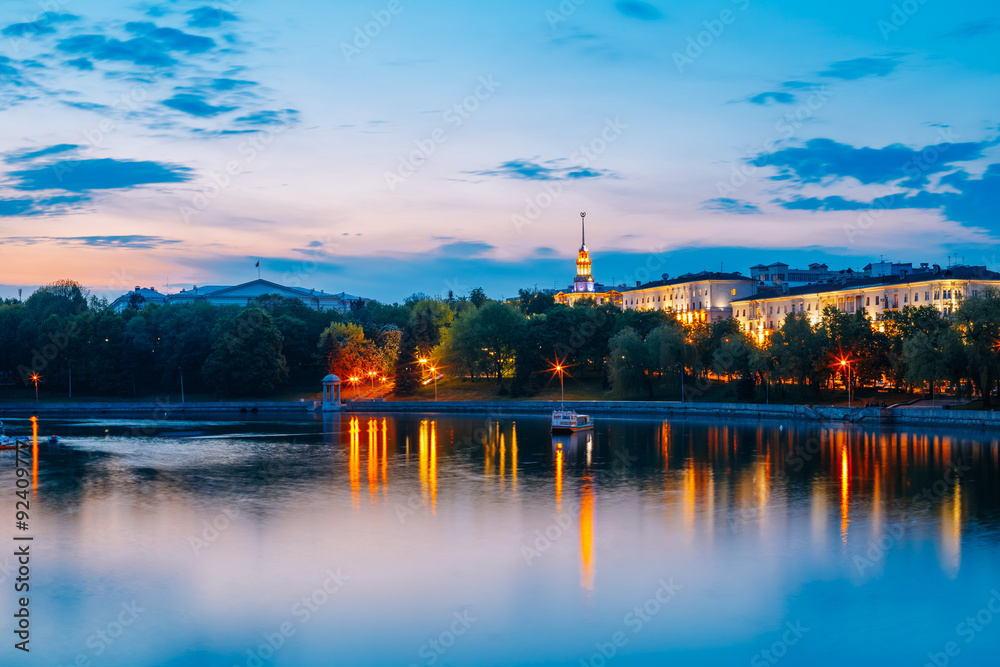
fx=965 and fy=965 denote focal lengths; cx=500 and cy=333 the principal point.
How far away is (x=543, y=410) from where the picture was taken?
324ft

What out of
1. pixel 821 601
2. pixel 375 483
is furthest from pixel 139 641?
pixel 375 483

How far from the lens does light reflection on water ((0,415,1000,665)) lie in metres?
22.4

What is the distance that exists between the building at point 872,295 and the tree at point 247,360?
65226mm

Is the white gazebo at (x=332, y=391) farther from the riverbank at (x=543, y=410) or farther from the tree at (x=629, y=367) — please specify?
the tree at (x=629, y=367)

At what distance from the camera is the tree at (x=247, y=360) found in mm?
114938

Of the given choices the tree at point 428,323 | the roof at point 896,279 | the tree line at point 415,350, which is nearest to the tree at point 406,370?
the tree line at point 415,350

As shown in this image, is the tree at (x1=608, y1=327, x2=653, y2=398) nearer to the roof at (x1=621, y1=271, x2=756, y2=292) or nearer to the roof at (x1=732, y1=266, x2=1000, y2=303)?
the roof at (x1=732, y1=266, x2=1000, y2=303)

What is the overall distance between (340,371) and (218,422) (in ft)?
99.8

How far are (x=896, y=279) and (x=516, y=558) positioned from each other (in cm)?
11477

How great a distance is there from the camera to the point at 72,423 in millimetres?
91438

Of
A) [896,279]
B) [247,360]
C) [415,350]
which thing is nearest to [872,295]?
[896,279]

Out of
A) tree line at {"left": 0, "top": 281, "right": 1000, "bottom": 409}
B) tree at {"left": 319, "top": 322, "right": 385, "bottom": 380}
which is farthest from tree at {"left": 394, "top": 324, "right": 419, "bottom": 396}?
tree at {"left": 319, "top": 322, "right": 385, "bottom": 380}

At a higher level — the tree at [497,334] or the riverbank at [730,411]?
the tree at [497,334]

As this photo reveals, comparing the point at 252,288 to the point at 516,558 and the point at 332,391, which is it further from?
the point at 516,558
